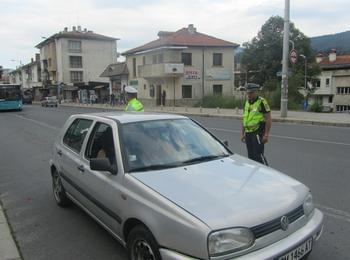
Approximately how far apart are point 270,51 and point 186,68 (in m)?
15.3

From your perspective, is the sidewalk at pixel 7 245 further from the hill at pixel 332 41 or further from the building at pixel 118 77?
the hill at pixel 332 41

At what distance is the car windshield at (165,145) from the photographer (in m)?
3.97

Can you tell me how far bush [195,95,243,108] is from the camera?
1399 inches

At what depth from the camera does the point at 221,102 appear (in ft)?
124

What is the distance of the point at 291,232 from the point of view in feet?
10.5

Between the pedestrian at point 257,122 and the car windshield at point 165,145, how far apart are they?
7.08ft

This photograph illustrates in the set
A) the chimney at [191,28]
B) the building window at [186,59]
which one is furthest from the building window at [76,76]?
the building window at [186,59]

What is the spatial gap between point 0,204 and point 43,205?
0.72 metres

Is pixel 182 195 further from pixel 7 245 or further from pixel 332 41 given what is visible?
pixel 332 41

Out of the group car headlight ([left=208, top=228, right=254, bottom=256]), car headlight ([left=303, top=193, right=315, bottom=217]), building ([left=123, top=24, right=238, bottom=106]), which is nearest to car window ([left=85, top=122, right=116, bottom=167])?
car headlight ([left=208, top=228, right=254, bottom=256])

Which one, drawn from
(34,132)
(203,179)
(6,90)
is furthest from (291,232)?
(6,90)

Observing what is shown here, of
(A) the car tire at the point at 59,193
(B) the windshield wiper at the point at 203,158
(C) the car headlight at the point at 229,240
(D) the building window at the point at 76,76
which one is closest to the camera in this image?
(C) the car headlight at the point at 229,240

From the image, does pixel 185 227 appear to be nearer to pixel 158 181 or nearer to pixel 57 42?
Result: pixel 158 181

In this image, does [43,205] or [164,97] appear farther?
[164,97]
